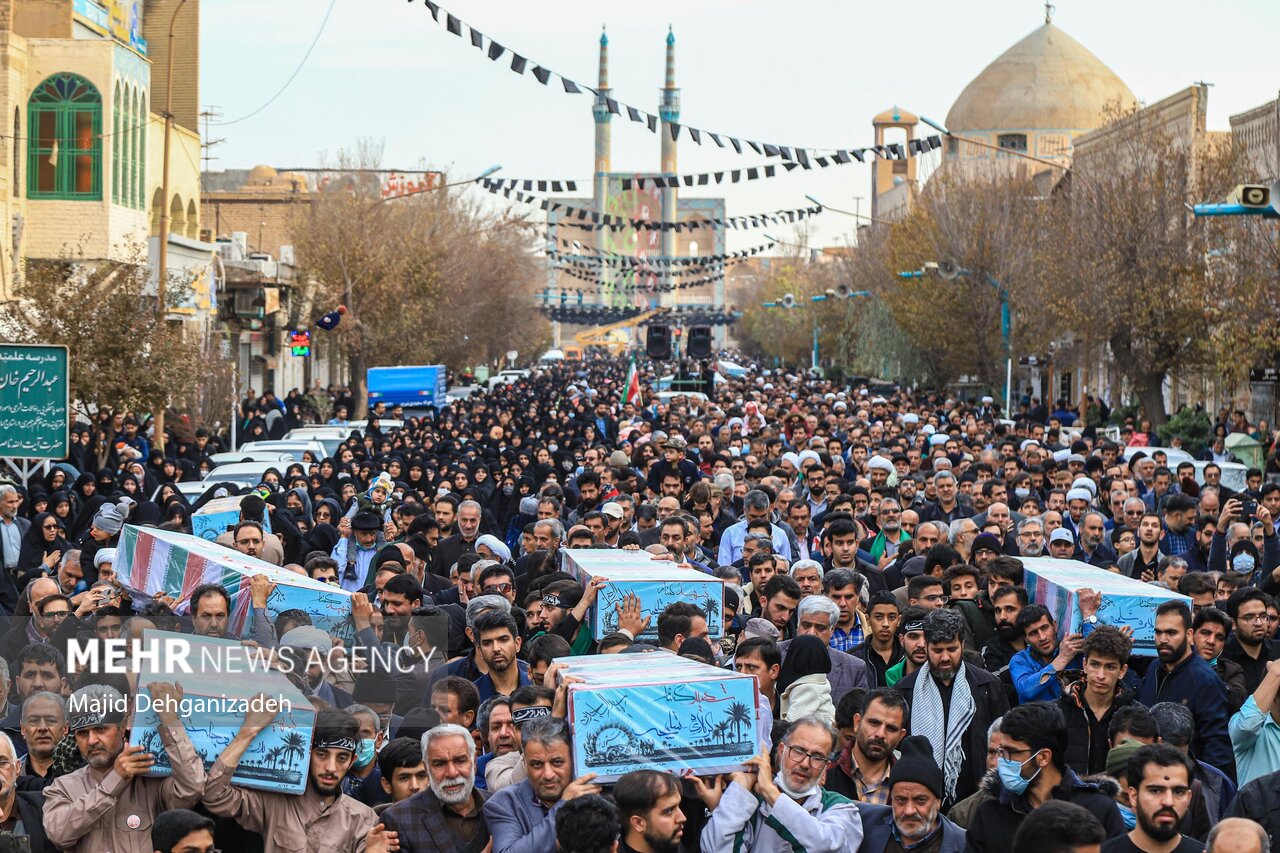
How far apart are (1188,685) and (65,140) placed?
31645mm

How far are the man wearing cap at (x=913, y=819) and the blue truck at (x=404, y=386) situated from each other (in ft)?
114

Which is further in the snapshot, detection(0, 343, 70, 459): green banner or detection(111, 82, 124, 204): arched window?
detection(111, 82, 124, 204): arched window

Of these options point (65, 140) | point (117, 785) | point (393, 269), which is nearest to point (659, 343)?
point (393, 269)

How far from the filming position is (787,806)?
21.2 ft

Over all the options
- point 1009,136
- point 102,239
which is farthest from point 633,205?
point 102,239

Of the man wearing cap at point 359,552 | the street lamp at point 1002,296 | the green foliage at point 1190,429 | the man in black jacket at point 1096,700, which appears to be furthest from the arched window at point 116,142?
the man in black jacket at point 1096,700

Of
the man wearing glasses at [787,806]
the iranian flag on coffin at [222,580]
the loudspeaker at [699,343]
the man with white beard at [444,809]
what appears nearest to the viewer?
the man wearing glasses at [787,806]

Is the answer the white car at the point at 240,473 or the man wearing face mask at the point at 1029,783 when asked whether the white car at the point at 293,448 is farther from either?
the man wearing face mask at the point at 1029,783

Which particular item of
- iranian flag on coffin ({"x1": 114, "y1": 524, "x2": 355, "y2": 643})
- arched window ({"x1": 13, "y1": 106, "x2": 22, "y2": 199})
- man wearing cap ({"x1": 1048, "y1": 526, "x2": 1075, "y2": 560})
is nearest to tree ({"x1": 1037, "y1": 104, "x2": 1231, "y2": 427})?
arched window ({"x1": 13, "y1": 106, "x2": 22, "y2": 199})

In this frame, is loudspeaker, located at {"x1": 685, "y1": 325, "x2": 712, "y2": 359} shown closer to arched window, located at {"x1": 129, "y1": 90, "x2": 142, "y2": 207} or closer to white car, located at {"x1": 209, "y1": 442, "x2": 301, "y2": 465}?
arched window, located at {"x1": 129, "y1": 90, "x2": 142, "y2": 207}

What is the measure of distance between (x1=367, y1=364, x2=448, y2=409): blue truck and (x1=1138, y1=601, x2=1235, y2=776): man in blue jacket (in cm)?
3307

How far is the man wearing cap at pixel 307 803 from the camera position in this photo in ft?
21.7

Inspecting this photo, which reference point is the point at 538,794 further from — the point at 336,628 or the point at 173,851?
the point at 336,628

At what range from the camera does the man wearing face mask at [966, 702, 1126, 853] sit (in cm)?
660
